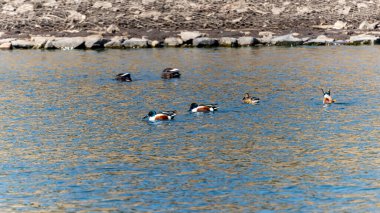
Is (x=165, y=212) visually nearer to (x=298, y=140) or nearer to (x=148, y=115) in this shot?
(x=298, y=140)

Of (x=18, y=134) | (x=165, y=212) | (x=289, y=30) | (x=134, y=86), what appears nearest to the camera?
(x=165, y=212)

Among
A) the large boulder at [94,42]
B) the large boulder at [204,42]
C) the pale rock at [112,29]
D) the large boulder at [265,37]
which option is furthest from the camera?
the pale rock at [112,29]

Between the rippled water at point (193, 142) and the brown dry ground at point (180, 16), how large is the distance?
25.5m

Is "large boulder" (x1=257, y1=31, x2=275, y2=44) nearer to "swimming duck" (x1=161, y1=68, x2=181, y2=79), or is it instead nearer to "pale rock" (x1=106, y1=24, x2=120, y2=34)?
"pale rock" (x1=106, y1=24, x2=120, y2=34)

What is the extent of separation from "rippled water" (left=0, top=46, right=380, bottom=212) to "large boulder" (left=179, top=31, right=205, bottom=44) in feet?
66.6

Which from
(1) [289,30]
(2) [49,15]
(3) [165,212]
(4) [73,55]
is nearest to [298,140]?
(3) [165,212]

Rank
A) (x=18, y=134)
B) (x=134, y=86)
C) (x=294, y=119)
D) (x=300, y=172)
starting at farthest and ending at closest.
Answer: (x=134, y=86) → (x=294, y=119) → (x=18, y=134) → (x=300, y=172)

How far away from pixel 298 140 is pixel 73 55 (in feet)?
142

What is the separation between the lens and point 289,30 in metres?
83.1

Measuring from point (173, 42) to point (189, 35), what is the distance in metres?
1.77

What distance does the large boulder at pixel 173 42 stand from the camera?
3091 inches

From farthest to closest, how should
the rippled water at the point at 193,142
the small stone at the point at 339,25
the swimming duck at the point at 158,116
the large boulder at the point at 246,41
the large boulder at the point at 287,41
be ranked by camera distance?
the small stone at the point at 339,25, the large boulder at the point at 287,41, the large boulder at the point at 246,41, the swimming duck at the point at 158,116, the rippled water at the point at 193,142

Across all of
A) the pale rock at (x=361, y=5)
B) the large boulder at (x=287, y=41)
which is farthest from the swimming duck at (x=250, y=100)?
the pale rock at (x=361, y=5)

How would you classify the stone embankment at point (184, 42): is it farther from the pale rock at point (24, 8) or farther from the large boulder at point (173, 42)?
the pale rock at point (24, 8)
